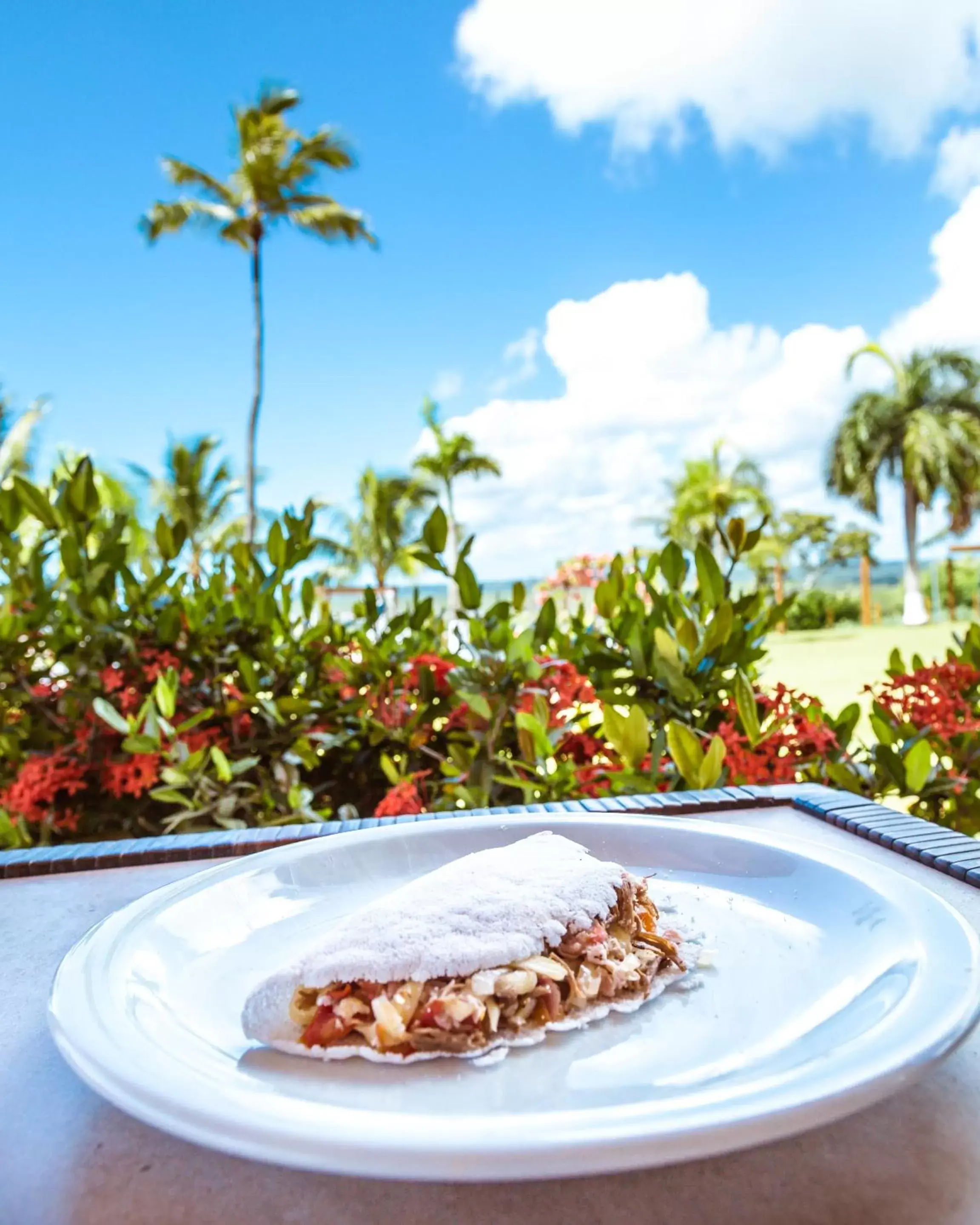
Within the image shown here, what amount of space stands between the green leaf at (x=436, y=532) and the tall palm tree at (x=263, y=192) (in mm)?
18977

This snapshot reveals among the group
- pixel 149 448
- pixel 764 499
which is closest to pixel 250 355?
pixel 149 448

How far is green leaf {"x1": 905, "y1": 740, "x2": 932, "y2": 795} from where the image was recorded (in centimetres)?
126

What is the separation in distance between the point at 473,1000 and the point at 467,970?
0.05ft

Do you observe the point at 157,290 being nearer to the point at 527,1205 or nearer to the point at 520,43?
the point at 520,43

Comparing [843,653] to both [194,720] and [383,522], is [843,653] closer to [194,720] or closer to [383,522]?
[383,522]

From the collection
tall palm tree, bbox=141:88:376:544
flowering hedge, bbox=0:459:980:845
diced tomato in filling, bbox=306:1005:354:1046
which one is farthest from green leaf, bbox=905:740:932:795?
tall palm tree, bbox=141:88:376:544

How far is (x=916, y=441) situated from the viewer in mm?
20938

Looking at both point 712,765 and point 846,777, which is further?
point 846,777

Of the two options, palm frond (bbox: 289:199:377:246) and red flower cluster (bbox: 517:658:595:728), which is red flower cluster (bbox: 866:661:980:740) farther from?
palm frond (bbox: 289:199:377:246)

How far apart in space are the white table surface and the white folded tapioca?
0.06 meters

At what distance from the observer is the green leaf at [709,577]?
1.51 meters

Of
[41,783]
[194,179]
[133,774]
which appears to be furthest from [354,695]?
[194,179]

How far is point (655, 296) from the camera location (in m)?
59.0

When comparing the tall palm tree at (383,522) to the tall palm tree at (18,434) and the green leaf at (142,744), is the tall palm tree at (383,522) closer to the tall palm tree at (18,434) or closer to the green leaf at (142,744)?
the tall palm tree at (18,434)
